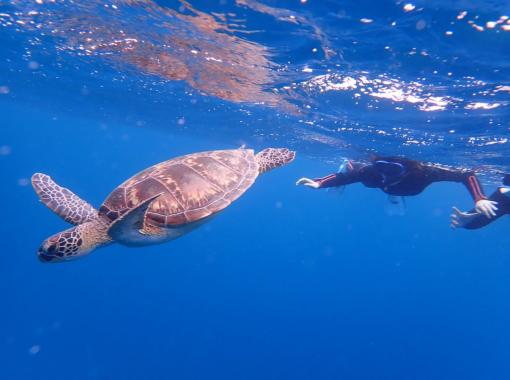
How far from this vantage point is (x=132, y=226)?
5.01 m

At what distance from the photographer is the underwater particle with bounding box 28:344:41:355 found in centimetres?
2784

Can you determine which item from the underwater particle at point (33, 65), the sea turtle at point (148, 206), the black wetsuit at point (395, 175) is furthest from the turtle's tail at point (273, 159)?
the underwater particle at point (33, 65)

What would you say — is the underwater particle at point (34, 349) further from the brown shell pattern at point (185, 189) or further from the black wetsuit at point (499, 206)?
the black wetsuit at point (499, 206)

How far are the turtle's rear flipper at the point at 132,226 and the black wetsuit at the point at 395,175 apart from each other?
4675 millimetres

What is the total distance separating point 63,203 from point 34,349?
29.3 meters

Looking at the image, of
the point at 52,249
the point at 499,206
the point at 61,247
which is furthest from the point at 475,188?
the point at 52,249

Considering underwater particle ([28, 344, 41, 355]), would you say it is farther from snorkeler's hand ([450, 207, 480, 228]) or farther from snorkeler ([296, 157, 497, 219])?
snorkeler's hand ([450, 207, 480, 228])

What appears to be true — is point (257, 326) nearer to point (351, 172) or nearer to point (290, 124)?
point (290, 124)

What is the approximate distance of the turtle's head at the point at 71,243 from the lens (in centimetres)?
498

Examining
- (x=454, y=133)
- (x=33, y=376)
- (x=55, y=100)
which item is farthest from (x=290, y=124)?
(x=33, y=376)

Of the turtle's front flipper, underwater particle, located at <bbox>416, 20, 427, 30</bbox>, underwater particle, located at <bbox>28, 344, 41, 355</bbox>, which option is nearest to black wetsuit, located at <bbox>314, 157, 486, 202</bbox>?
underwater particle, located at <bbox>416, 20, 427, 30</bbox>

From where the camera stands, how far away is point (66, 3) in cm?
897

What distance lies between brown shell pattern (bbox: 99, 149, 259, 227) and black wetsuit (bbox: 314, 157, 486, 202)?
104 inches

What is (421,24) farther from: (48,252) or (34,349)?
(34,349)
